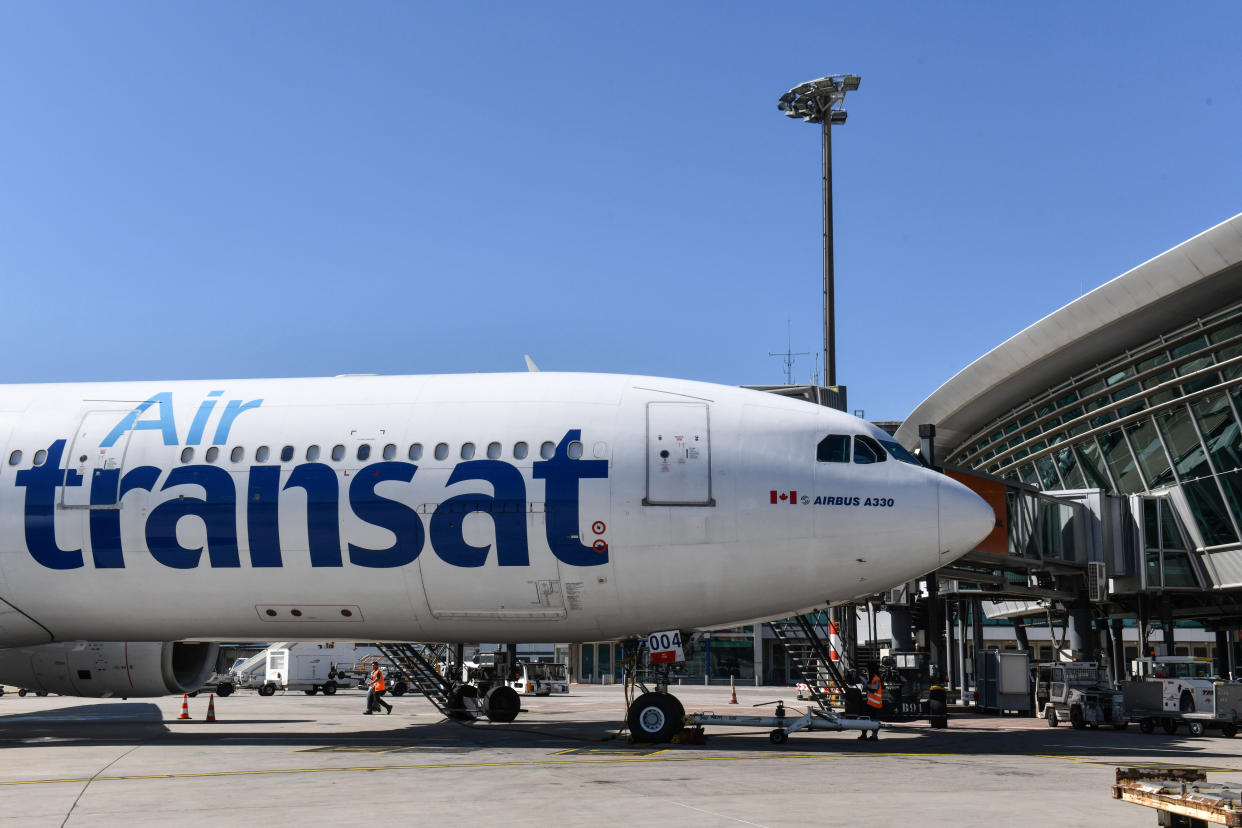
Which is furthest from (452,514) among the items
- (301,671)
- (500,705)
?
(301,671)

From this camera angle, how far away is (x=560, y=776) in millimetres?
14992

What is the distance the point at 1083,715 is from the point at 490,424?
61.6ft

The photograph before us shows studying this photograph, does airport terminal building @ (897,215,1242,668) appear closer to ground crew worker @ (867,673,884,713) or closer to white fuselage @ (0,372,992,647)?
ground crew worker @ (867,673,884,713)

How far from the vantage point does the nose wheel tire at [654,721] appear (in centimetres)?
1936

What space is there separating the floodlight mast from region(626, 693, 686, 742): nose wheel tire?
19522 mm

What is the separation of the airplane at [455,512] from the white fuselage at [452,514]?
40mm

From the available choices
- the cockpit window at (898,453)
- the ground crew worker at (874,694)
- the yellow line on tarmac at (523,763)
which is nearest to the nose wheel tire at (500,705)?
the ground crew worker at (874,694)

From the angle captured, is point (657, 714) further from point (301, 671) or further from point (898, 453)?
point (301, 671)

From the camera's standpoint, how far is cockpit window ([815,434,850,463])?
1930cm

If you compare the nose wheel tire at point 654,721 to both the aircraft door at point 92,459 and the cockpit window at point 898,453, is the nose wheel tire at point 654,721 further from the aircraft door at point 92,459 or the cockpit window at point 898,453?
the aircraft door at point 92,459

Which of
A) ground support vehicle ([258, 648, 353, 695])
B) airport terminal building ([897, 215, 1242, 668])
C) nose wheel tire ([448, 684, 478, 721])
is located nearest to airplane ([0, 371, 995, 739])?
nose wheel tire ([448, 684, 478, 721])

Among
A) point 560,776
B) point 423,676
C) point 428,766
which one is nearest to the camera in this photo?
point 560,776

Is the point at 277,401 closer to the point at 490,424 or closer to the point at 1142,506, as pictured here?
the point at 490,424

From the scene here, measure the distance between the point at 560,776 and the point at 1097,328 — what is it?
3332cm
